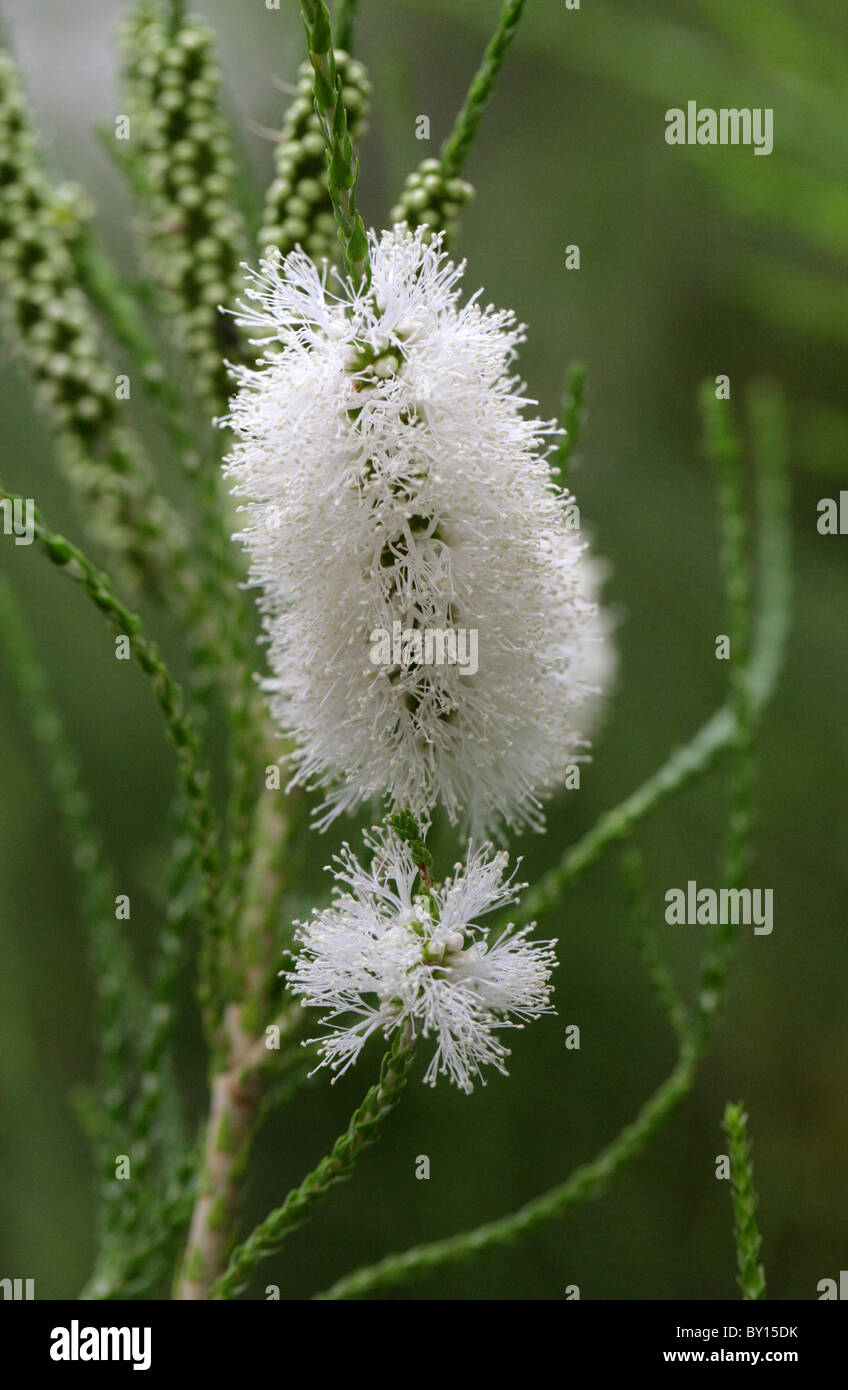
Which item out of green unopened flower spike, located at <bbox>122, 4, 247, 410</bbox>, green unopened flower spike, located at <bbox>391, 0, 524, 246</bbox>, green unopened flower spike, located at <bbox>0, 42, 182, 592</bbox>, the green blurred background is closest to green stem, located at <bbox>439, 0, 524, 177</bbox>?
green unopened flower spike, located at <bbox>391, 0, 524, 246</bbox>

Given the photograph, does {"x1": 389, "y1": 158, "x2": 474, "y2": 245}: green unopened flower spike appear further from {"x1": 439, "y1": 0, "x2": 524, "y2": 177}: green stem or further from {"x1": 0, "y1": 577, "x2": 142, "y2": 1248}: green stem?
{"x1": 0, "y1": 577, "x2": 142, "y2": 1248}: green stem

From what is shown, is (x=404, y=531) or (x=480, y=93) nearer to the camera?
(x=404, y=531)

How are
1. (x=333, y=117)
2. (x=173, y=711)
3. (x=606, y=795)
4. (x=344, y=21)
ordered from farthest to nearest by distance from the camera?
→ (x=606, y=795) < (x=344, y=21) < (x=173, y=711) < (x=333, y=117)

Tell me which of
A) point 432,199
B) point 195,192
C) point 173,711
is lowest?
point 173,711

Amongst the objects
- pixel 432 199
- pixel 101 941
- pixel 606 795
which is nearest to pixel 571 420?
pixel 432 199

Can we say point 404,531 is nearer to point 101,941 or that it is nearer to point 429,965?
point 429,965

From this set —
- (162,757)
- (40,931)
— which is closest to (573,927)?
(162,757)

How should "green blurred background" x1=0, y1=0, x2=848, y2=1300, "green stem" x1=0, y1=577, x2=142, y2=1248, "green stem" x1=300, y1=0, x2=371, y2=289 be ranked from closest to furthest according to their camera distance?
"green stem" x1=300, y1=0, x2=371, y2=289, "green stem" x1=0, y1=577, x2=142, y2=1248, "green blurred background" x1=0, y1=0, x2=848, y2=1300
